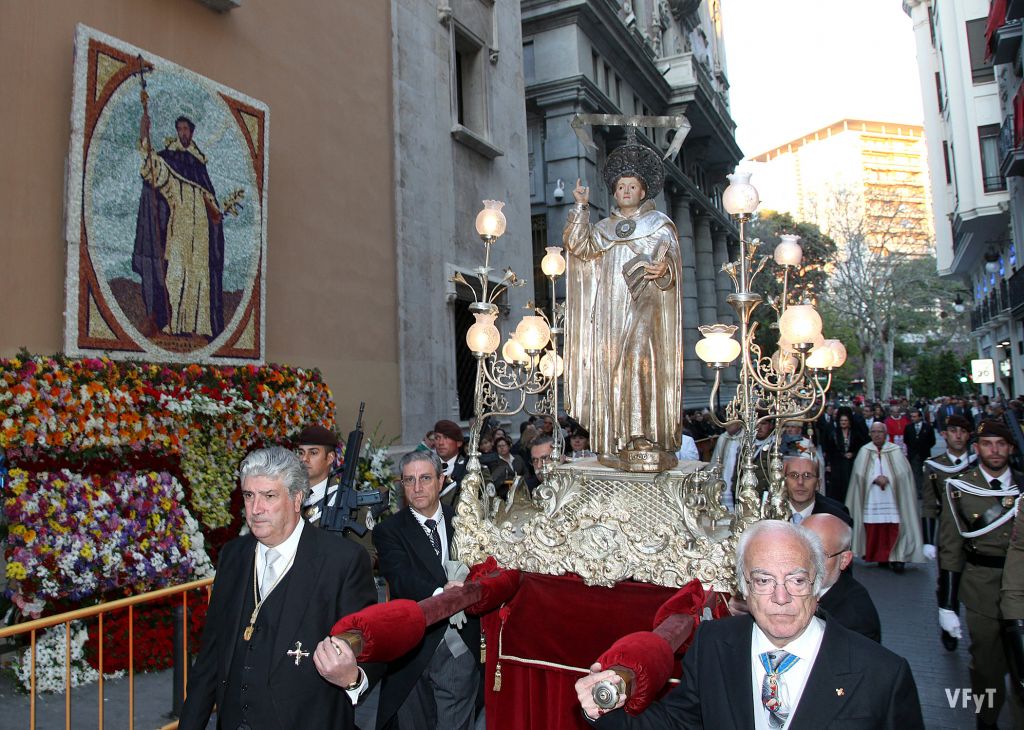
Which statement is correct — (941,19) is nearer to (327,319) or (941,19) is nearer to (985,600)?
(327,319)

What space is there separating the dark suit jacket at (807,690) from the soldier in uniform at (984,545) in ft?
9.66

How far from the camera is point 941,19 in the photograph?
29531 millimetres

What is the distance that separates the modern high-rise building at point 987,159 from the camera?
21.9m

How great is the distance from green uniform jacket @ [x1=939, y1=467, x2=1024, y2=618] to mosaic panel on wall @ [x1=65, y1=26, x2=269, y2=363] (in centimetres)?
685

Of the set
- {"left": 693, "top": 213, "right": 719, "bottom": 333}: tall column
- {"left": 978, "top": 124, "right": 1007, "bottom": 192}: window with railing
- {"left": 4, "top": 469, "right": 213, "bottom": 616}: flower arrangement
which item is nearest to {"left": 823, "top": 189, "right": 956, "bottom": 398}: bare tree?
{"left": 693, "top": 213, "right": 719, "bottom": 333}: tall column

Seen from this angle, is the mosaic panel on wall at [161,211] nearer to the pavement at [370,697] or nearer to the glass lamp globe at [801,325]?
the pavement at [370,697]

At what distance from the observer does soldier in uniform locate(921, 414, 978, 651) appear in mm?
6008

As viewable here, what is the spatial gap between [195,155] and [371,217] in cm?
345

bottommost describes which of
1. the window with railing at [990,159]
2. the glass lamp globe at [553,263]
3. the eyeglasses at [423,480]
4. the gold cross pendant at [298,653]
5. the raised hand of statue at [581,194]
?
the gold cross pendant at [298,653]

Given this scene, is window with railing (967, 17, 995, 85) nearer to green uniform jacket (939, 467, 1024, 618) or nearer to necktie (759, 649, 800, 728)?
green uniform jacket (939, 467, 1024, 618)

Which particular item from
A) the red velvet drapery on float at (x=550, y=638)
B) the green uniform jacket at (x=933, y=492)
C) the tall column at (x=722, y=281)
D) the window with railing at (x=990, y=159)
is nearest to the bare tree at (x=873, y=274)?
the tall column at (x=722, y=281)

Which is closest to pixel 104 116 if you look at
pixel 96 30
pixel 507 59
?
pixel 96 30

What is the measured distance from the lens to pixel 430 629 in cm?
391

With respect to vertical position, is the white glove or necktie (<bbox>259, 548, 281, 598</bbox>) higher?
necktie (<bbox>259, 548, 281, 598</bbox>)
